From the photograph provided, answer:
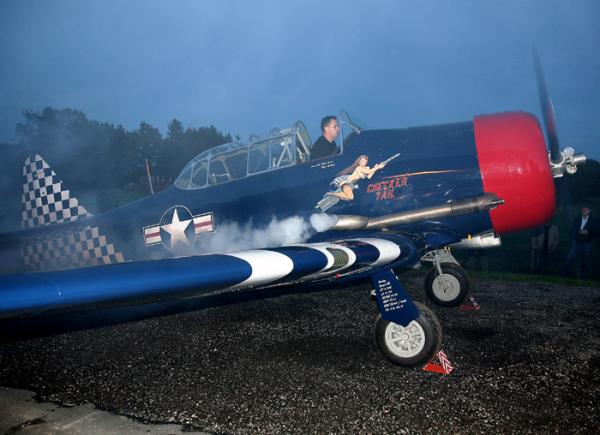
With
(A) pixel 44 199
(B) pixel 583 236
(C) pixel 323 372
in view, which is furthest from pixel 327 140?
(B) pixel 583 236

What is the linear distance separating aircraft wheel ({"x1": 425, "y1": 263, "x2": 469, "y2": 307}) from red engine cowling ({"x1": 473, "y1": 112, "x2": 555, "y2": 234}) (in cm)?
134

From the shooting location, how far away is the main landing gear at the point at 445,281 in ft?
18.9

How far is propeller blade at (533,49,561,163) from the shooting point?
15.0ft

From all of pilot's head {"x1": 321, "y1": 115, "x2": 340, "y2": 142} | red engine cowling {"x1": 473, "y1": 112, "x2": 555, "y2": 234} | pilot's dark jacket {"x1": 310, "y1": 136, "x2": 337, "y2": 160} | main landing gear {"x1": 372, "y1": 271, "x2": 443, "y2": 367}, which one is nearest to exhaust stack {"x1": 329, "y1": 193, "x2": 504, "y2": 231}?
red engine cowling {"x1": 473, "y1": 112, "x2": 555, "y2": 234}

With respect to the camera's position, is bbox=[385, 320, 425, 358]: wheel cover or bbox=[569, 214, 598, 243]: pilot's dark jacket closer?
bbox=[385, 320, 425, 358]: wheel cover

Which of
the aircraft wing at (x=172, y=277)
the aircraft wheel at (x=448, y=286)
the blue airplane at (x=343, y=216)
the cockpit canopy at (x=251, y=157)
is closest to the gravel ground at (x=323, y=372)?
the aircraft wheel at (x=448, y=286)

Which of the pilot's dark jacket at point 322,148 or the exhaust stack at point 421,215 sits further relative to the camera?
the pilot's dark jacket at point 322,148

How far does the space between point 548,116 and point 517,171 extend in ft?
2.67

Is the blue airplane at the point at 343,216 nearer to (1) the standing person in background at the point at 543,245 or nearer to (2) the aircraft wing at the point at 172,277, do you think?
(2) the aircraft wing at the point at 172,277

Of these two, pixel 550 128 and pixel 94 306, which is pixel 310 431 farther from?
pixel 550 128

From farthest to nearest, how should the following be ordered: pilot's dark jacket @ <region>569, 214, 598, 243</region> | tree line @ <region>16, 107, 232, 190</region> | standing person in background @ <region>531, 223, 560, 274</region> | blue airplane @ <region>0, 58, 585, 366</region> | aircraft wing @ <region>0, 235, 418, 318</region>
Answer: tree line @ <region>16, 107, 232, 190</region> < standing person in background @ <region>531, 223, 560, 274</region> < pilot's dark jacket @ <region>569, 214, 598, 243</region> < blue airplane @ <region>0, 58, 585, 366</region> < aircraft wing @ <region>0, 235, 418, 318</region>

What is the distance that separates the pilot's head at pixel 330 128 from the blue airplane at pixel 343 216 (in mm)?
173

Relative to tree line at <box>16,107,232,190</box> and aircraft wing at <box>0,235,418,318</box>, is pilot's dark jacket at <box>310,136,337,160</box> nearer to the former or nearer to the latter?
aircraft wing at <box>0,235,418,318</box>

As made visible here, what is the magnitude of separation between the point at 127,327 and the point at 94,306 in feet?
12.2
